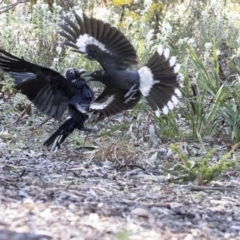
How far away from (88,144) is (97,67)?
1.63 metres

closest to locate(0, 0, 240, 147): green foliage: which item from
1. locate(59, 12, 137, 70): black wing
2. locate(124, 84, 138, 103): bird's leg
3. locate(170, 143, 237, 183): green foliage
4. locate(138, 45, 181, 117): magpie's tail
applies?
locate(124, 84, 138, 103): bird's leg

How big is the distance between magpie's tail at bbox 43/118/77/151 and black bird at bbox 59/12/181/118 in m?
0.42

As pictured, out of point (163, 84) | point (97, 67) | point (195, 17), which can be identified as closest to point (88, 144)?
point (163, 84)

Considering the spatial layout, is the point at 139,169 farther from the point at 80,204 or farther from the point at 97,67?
the point at 97,67

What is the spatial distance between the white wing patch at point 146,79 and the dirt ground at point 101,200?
49 centimetres

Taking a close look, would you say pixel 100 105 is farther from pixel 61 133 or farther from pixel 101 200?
pixel 101 200

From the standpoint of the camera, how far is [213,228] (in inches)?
109

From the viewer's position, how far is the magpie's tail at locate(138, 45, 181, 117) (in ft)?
14.5

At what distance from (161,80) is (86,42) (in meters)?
0.58

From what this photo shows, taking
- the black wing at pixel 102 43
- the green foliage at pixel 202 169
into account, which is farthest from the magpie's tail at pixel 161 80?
the green foliage at pixel 202 169

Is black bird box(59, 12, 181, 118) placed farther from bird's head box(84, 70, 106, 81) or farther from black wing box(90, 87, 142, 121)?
black wing box(90, 87, 142, 121)

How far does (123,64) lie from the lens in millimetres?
4547

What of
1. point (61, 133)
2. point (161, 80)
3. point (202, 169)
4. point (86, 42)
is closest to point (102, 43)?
point (86, 42)

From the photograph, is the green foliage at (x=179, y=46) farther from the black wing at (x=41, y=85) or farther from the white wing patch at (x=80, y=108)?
the black wing at (x=41, y=85)
